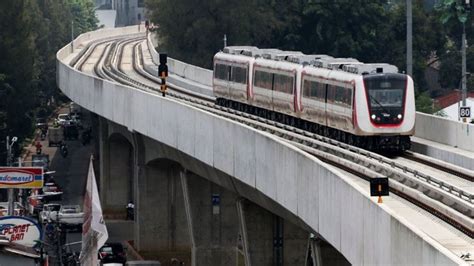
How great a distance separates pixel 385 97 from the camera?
2147 inches

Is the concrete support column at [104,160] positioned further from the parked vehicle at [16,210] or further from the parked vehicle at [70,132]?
the parked vehicle at [70,132]

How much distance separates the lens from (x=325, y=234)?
38062mm

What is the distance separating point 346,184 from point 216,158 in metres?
18.1

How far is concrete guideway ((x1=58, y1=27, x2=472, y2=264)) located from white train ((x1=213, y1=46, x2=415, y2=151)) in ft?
15.8

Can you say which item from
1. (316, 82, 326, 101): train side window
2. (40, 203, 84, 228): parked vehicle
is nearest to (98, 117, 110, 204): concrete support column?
(40, 203, 84, 228): parked vehicle

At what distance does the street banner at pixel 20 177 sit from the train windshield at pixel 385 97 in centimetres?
2570

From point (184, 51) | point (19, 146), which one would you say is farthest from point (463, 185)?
point (184, 51)

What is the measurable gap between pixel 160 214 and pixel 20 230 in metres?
29.4

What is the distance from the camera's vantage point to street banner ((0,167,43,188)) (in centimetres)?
7519

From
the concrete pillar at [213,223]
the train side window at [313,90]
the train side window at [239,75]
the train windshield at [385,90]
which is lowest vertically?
the concrete pillar at [213,223]

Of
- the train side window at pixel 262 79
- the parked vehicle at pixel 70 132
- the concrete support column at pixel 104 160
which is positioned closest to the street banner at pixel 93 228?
the train side window at pixel 262 79

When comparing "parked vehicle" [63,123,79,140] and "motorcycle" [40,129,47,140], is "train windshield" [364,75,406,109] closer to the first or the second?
"parked vehicle" [63,123,79,140]

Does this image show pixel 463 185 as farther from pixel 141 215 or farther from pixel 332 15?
pixel 332 15

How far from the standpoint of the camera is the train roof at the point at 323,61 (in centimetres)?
5581
